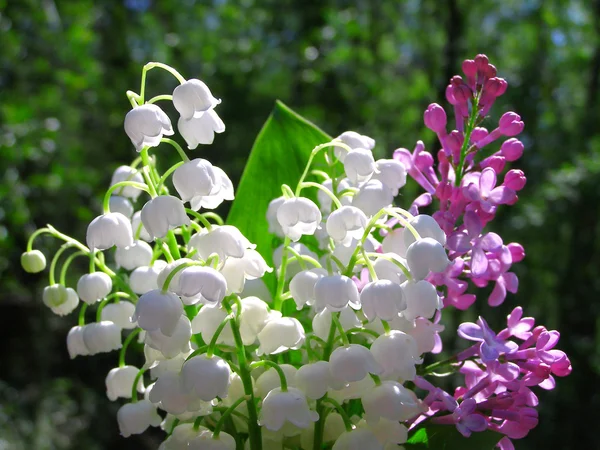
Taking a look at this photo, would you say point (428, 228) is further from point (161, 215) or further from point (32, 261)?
point (32, 261)

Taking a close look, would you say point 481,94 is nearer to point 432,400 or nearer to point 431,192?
point 431,192

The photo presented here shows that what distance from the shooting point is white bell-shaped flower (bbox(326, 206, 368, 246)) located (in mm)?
364

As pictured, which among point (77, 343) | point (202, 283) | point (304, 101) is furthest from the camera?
point (304, 101)

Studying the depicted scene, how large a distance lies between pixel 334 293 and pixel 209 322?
0.08 meters

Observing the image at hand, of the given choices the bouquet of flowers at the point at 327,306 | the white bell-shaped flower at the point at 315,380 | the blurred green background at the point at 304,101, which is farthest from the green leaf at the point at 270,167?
the blurred green background at the point at 304,101

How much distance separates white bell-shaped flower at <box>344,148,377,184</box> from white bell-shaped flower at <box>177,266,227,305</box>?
11 centimetres

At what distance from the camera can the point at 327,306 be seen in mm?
342

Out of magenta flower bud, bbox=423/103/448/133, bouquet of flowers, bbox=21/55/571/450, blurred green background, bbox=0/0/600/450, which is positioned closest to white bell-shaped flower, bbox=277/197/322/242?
bouquet of flowers, bbox=21/55/571/450

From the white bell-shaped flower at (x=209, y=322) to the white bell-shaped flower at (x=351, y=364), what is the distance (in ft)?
0.21

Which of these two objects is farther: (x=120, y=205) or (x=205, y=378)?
(x=120, y=205)

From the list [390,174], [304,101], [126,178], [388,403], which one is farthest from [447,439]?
[304,101]

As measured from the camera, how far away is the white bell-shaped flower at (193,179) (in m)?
0.35

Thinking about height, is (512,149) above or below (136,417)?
above

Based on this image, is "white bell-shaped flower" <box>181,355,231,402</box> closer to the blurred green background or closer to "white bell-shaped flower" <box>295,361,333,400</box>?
"white bell-shaped flower" <box>295,361,333,400</box>
